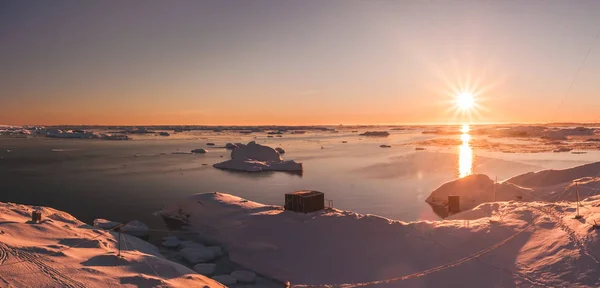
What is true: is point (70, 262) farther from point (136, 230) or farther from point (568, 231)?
point (568, 231)

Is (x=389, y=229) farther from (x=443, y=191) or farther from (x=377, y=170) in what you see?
(x=377, y=170)

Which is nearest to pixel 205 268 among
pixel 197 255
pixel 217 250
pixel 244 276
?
pixel 197 255

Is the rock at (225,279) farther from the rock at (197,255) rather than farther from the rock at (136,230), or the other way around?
the rock at (136,230)

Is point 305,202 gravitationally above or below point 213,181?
above

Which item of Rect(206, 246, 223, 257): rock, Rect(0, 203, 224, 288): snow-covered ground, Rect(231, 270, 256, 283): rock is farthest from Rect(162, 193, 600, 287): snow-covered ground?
Rect(0, 203, 224, 288): snow-covered ground

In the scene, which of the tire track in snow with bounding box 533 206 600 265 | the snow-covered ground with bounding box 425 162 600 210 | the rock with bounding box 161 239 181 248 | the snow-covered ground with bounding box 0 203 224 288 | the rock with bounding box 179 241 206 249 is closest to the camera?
the snow-covered ground with bounding box 0 203 224 288

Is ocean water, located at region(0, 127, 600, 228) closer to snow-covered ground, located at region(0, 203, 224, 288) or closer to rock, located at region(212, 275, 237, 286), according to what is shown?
snow-covered ground, located at region(0, 203, 224, 288)

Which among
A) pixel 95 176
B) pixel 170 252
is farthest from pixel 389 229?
pixel 95 176
